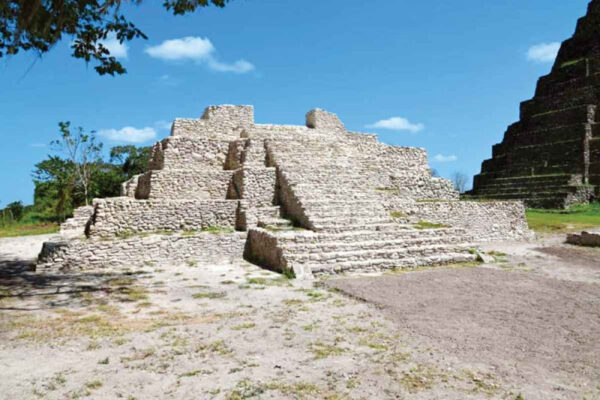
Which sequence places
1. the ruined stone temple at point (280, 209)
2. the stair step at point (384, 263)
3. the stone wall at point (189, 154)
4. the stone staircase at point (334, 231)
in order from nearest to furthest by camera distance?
the stair step at point (384, 263) → the stone staircase at point (334, 231) → the ruined stone temple at point (280, 209) → the stone wall at point (189, 154)

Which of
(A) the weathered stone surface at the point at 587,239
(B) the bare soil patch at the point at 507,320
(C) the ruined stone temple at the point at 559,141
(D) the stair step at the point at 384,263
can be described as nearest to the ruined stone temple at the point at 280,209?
(D) the stair step at the point at 384,263

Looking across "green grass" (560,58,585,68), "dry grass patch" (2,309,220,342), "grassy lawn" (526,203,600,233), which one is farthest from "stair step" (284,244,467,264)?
"green grass" (560,58,585,68)

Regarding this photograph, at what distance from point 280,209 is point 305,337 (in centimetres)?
823

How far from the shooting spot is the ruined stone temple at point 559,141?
25375 millimetres

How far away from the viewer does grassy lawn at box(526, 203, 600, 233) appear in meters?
17.7

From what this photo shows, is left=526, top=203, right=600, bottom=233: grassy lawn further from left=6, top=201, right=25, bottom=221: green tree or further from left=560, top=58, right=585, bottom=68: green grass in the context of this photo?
left=6, top=201, right=25, bottom=221: green tree

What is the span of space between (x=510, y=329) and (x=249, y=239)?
309 inches

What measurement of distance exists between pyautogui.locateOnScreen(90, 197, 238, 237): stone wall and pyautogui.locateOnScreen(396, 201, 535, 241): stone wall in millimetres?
5744

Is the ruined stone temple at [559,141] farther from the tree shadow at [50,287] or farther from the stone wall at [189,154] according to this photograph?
the tree shadow at [50,287]

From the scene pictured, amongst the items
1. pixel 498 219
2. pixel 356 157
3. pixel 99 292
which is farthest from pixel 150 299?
pixel 498 219

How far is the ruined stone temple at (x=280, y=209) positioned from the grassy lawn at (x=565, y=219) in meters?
2.69

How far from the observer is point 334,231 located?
10.5 metres

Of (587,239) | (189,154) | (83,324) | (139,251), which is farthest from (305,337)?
(587,239)

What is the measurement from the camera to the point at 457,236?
11.2m
